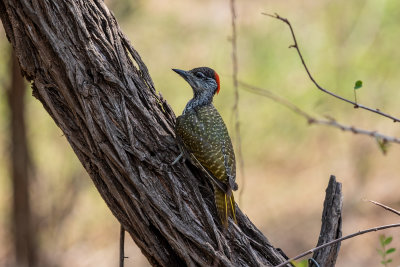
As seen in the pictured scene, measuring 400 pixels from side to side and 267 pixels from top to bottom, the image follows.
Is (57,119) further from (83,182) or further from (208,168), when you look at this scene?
(83,182)

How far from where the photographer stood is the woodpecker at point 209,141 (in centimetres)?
366

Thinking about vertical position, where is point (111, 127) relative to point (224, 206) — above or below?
above

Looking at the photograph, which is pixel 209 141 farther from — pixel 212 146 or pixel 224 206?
pixel 224 206

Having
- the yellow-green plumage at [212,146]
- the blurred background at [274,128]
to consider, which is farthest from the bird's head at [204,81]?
the blurred background at [274,128]

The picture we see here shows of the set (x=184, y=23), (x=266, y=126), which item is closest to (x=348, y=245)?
(x=266, y=126)

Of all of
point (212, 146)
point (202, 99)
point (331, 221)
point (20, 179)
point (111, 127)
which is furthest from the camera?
point (20, 179)

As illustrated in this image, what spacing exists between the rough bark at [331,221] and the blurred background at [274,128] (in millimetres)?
5058

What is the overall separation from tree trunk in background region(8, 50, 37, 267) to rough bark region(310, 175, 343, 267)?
430 centimetres

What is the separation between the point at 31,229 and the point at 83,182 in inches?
39.7

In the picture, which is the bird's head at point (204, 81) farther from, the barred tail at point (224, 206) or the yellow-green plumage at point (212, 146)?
the barred tail at point (224, 206)

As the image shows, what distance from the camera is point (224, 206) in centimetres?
356

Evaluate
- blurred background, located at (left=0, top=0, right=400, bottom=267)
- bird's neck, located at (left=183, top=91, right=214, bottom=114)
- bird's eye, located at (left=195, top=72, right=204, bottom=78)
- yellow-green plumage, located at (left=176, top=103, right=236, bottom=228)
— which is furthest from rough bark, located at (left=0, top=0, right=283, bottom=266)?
blurred background, located at (left=0, top=0, right=400, bottom=267)

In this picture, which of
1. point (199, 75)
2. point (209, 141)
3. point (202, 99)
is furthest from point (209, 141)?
point (199, 75)

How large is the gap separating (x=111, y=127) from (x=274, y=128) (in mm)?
7535
